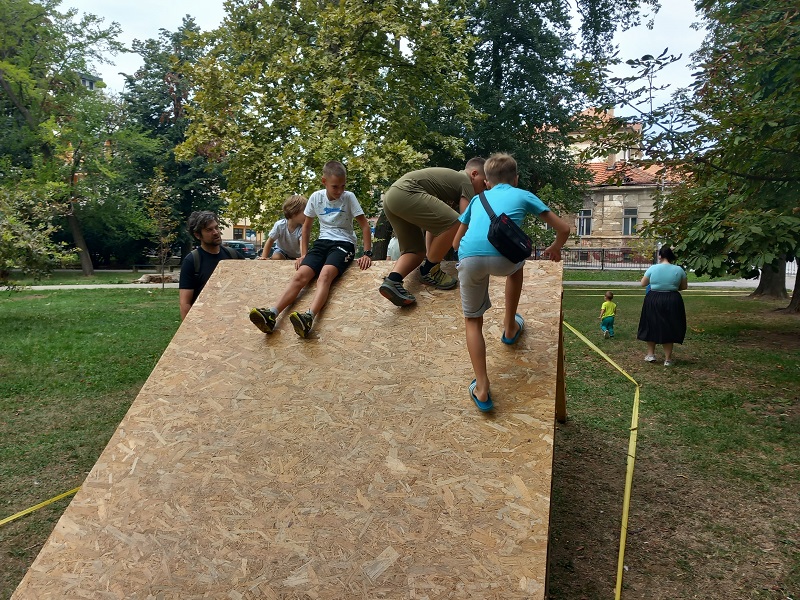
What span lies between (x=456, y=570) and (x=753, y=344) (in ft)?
35.1

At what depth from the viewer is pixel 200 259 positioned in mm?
6000

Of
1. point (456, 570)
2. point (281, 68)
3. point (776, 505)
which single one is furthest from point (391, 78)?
point (456, 570)

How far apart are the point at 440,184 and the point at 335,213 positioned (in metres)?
1.01

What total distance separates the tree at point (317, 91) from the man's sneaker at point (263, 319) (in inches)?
315

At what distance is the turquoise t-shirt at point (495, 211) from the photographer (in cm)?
397

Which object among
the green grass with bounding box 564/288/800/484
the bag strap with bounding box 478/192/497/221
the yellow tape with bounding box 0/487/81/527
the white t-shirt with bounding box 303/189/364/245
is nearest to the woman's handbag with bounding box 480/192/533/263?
the bag strap with bounding box 478/192/497/221

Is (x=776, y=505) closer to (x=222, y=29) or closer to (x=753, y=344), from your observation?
(x=753, y=344)

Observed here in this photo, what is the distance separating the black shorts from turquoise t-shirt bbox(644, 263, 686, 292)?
610 cm

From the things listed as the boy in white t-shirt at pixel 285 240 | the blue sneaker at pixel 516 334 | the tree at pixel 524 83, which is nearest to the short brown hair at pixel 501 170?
the blue sneaker at pixel 516 334

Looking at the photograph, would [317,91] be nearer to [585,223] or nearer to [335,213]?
[335,213]

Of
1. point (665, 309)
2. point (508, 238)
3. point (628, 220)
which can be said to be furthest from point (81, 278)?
point (628, 220)

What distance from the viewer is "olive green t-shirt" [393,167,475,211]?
17.1 feet

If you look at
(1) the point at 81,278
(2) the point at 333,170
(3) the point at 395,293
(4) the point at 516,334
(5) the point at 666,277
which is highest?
(2) the point at 333,170

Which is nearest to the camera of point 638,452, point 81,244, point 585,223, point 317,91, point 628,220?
point 638,452
